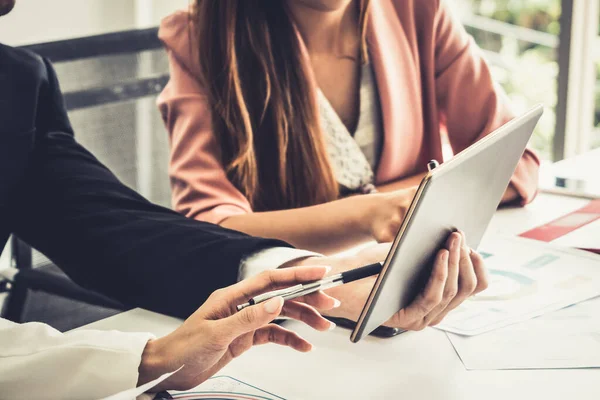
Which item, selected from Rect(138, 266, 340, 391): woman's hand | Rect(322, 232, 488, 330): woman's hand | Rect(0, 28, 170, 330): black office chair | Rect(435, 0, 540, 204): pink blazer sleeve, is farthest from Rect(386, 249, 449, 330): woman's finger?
Rect(0, 28, 170, 330): black office chair

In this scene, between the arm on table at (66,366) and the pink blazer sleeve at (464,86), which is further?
the pink blazer sleeve at (464,86)

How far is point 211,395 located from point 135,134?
0.90 meters

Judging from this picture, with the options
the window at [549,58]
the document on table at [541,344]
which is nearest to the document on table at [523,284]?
the document on table at [541,344]

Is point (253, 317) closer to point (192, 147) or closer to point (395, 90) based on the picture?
point (192, 147)

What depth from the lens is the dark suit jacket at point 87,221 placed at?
0.95m

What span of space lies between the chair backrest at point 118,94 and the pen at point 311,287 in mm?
819

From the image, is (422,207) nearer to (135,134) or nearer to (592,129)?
(135,134)

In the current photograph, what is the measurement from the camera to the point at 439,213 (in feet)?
2.45

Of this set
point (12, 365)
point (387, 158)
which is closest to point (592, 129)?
point (387, 158)

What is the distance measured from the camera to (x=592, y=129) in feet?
8.33

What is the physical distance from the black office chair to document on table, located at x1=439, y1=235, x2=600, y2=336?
74 centimetres

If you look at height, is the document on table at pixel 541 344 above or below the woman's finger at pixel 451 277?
below

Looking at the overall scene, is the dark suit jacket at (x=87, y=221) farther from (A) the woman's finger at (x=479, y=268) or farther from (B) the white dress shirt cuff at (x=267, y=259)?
(A) the woman's finger at (x=479, y=268)

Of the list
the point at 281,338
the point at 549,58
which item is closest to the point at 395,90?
the point at 281,338
